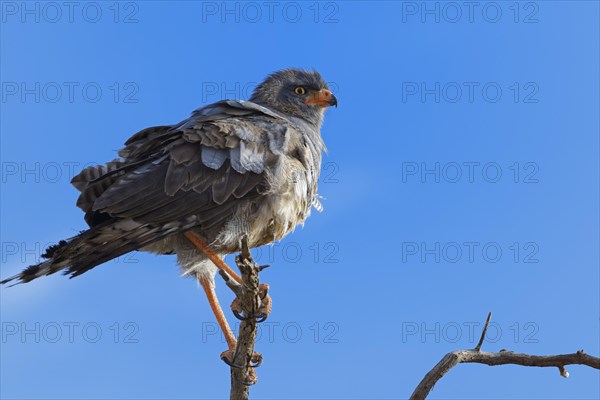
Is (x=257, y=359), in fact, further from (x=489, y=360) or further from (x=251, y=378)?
(x=489, y=360)

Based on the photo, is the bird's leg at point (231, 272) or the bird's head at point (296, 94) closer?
the bird's leg at point (231, 272)

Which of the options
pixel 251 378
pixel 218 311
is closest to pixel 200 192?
pixel 218 311

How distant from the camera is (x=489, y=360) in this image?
6.77 meters

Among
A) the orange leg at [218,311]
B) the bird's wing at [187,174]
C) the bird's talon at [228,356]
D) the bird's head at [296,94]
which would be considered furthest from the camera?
the bird's head at [296,94]

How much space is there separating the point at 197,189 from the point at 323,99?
324cm

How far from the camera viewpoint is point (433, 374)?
6641mm

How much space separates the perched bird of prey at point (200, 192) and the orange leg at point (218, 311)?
1cm

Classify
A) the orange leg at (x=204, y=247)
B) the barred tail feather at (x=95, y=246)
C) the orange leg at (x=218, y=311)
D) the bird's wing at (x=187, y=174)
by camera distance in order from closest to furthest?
the barred tail feather at (x=95, y=246)
the bird's wing at (x=187, y=174)
the orange leg at (x=204, y=247)
the orange leg at (x=218, y=311)

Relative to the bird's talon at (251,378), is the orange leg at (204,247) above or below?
above

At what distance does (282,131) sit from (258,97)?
1991 millimetres

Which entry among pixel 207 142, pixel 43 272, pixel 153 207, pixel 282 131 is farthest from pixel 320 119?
pixel 43 272

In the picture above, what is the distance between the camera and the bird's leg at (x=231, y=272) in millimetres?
7596

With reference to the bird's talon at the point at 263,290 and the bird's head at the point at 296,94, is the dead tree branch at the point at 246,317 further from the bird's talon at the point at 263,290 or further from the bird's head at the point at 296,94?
the bird's head at the point at 296,94

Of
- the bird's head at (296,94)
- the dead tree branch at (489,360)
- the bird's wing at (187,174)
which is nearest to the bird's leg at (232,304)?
the bird's wing at (187,174)
